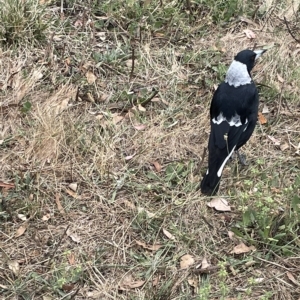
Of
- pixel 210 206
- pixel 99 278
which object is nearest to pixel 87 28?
pixel 210 206

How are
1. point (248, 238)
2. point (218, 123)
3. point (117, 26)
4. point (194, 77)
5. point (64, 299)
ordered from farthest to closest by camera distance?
point (117, 26) < point (194, 77) < point (218, 123) < point (248, 238) < point (64, 299)

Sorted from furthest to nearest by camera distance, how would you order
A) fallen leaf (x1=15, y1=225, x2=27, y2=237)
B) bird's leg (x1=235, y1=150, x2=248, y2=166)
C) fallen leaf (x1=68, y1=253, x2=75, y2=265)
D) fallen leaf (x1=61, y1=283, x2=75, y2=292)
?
bird's leg (x1=235, y1=150, x2=248, y2=166), fallen leaf (x1=15, y1=225, x2=27, y2=237), fallen leaf (x1=68, y1=253, x2=75, y2=265), fallen leaf (x1=61, y1=283, x2=75, y2=292)

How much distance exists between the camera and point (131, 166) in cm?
344

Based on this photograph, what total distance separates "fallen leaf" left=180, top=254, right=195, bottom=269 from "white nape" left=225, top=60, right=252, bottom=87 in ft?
4.13

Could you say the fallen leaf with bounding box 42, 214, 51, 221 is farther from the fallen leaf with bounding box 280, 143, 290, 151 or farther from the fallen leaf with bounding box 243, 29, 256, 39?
→ the fallen leaf with bounding box 243, 29, 256, 39

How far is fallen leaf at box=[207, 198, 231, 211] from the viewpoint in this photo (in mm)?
3172

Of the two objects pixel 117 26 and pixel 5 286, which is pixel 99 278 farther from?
pixel 117 26

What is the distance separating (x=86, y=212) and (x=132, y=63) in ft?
4.55

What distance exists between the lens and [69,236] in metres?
3.02

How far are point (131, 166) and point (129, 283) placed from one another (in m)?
0.88

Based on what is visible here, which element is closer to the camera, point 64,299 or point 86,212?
point 64,299

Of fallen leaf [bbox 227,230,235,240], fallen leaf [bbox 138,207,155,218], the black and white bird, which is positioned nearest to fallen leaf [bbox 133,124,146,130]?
the black and white bird

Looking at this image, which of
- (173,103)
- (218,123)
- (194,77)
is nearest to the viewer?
(218,123)

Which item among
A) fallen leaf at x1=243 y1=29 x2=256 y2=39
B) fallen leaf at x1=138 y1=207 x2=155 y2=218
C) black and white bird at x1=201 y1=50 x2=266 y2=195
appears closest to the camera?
fallen leaf at x1=138 y1=207 x2=155 y2=218
